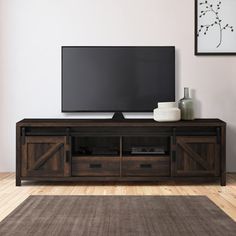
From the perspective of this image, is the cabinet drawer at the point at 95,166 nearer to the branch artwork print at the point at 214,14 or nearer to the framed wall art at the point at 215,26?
the framed wall art at the point at 215,26

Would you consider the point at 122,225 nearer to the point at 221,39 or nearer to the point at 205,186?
the point at 205,186

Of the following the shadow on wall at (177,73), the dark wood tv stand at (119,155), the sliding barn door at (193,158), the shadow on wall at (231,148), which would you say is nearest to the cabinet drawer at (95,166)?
the dark wood tv stand at (119,155)

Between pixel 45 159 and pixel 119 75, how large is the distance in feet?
4.12

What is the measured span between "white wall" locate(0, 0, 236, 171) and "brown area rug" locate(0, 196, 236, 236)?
1639 mm

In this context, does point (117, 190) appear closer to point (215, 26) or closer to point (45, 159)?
point (45, 159)

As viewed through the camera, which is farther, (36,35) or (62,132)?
(36,35)

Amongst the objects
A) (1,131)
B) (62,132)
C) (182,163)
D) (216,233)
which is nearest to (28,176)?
(62,132)

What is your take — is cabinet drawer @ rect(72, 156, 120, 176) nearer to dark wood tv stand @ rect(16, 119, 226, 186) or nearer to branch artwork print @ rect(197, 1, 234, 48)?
dark wood tv stand @ rect(16, 119, 226, 186)

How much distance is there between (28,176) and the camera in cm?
460

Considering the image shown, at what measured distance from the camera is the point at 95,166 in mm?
4637

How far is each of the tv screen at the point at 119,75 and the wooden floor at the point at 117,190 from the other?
0.96 m

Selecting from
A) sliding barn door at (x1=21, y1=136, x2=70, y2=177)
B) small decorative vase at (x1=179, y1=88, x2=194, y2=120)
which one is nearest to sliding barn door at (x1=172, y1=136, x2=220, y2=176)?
small decorative vase at (x1=179, y1=88, x2=194, y2=120)

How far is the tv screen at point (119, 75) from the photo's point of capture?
16.9ft

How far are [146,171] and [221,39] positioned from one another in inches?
68.4
